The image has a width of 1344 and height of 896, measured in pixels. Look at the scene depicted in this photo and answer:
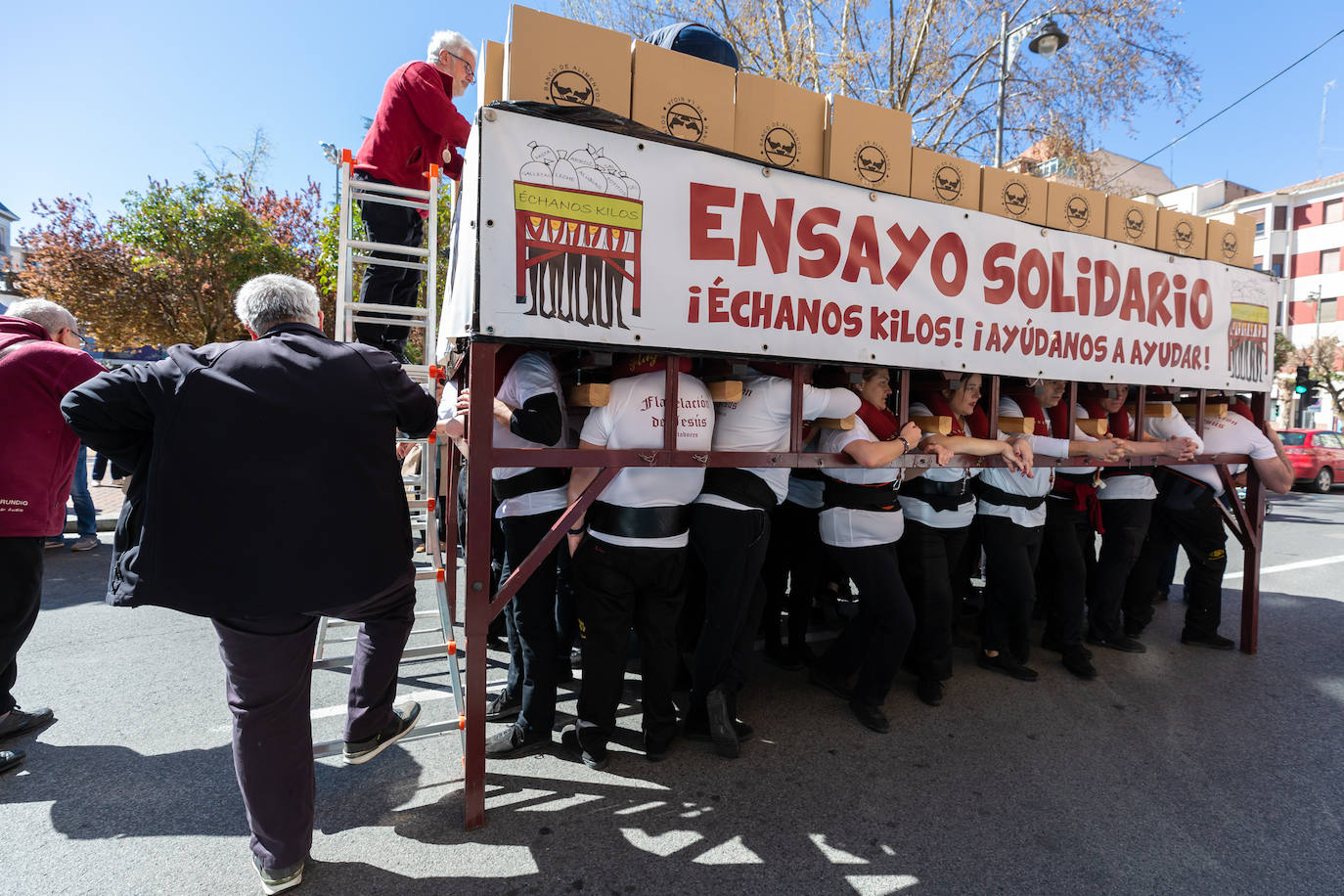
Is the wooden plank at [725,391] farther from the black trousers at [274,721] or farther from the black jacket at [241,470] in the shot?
the black trousers at [274,721]

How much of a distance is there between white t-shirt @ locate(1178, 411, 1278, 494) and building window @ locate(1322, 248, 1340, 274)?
42.7m

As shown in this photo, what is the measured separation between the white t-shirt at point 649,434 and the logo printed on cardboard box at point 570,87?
1073mm

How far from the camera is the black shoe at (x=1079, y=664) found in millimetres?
4156

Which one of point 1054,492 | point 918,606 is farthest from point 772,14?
point 918,606

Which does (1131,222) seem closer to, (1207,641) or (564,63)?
(1207,641)

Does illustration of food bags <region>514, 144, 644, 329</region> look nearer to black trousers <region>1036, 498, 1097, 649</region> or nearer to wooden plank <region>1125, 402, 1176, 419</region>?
black trousers <region>1036, 498, 1097, 649</region>

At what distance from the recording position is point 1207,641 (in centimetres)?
484

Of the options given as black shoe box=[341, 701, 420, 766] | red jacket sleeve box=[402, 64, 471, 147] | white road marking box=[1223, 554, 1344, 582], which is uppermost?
red jacket sleeve box=[402, 64, 471, 147]

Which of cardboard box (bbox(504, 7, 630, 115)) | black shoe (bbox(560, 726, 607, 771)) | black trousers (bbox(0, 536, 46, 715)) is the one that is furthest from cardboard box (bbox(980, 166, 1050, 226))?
black trousers (bbox(0, 536, 46, 715))

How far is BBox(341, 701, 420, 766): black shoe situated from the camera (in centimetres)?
251

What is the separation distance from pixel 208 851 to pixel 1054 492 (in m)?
4.71

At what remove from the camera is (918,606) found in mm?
3840

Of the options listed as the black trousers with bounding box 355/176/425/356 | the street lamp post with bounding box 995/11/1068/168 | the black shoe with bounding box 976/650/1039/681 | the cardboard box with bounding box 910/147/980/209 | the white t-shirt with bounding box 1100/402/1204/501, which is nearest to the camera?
the cardboard box with bounding box 910/147/980/209

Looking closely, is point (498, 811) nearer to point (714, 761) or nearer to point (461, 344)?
point (714, 761)
